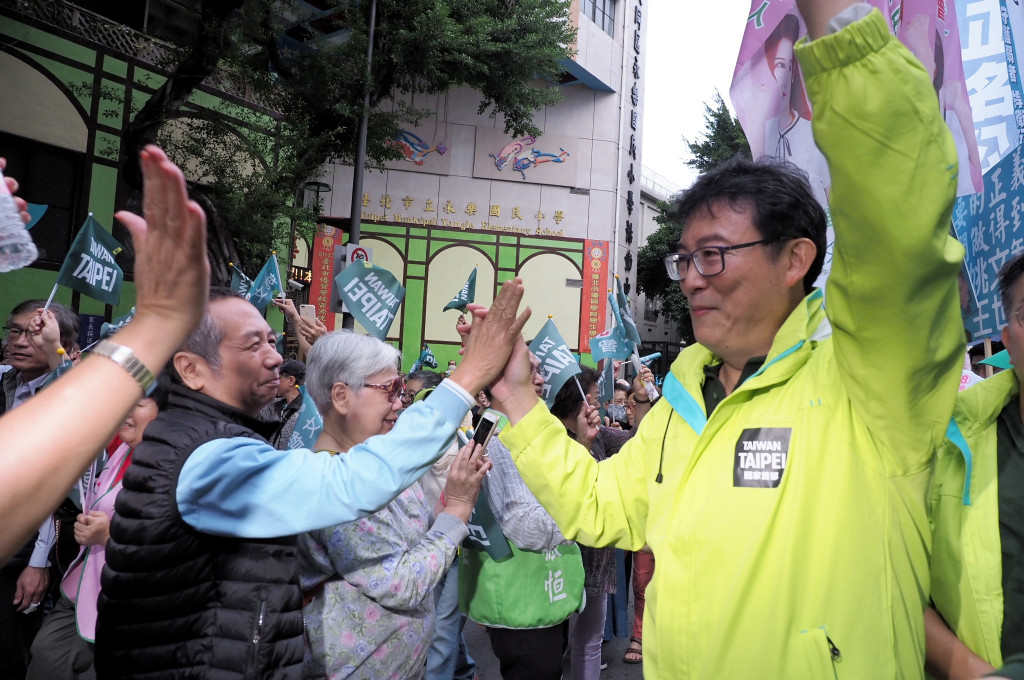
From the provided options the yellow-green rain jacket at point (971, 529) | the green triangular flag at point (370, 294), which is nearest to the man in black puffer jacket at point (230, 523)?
the yellow-green rain jacket at point (971, 529)

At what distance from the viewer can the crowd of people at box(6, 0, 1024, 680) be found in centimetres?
111

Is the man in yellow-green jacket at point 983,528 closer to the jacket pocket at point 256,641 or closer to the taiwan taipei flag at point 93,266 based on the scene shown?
the jacket pocket at point 256,641

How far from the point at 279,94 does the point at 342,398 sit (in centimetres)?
1284

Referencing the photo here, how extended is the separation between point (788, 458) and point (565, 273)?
72.1 feet

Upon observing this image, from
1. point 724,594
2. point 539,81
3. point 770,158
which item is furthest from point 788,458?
point 539,81

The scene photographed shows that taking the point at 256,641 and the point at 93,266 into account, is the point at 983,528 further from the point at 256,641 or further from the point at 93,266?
the point at 93,266

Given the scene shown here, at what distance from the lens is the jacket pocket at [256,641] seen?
6.17 ft

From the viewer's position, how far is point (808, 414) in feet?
5.06

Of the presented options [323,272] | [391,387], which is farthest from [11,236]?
[323,272]

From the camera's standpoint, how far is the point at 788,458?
1.52 meters

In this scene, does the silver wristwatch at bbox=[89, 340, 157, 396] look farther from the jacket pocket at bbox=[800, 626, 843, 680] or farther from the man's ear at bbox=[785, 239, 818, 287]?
the man's ear at bbox=[785, 239, 818, 287]

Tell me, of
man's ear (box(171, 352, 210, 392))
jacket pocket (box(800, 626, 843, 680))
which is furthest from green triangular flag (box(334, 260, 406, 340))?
jacket pocket (box(800, 626, 843, 680))

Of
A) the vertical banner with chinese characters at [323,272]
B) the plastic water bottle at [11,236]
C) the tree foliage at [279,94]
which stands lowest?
the plastic water bottle at [11,236]

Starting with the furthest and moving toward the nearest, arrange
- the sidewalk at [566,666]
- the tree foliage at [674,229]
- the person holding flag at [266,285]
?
the tree foliage at [674,229]
the person holding flag at [266,285]
the sidewalk at [566,666]
